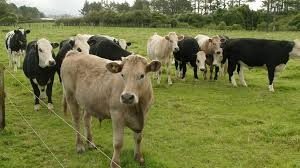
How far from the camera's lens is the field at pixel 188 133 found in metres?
7.06

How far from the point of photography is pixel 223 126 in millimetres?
9273

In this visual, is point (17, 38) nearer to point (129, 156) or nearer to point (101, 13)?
point (129, 156)

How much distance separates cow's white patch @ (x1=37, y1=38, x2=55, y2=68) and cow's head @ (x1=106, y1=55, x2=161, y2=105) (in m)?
4.64

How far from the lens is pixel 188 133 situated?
8664 millimetres

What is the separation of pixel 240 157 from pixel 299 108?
4433 millimetres

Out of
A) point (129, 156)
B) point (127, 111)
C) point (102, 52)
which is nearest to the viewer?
point (127, 111)

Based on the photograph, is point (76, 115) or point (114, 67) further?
point (76, 115)

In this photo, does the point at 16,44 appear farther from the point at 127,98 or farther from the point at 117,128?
the point at 127,98

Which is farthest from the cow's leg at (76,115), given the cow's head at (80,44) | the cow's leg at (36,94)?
the cow's head at (80,44)

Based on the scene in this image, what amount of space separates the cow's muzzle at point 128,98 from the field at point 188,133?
156 centimetres

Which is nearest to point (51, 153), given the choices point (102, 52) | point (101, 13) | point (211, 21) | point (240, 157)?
point (240, 157)

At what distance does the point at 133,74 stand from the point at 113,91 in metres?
0.63

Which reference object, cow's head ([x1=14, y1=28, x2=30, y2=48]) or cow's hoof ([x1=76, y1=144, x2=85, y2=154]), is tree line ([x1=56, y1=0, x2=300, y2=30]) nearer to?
cow's head ([x1=14, y1=28, x2=30, y2=48])

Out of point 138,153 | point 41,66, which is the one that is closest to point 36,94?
point 41,66
